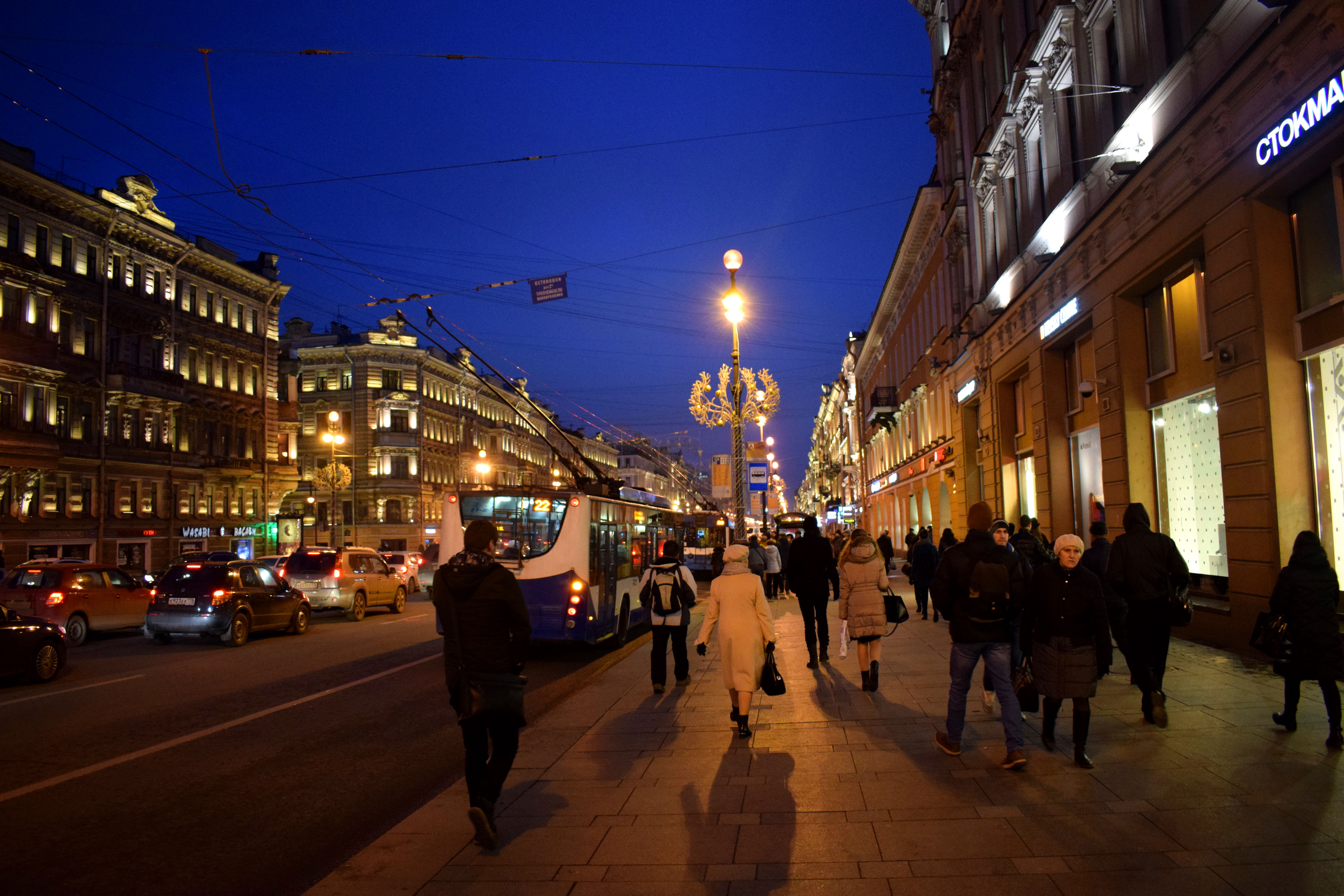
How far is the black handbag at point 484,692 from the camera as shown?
17.4ft

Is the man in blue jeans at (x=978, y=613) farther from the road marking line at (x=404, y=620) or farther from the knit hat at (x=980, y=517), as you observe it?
the road marking line at (x=404, y=620)

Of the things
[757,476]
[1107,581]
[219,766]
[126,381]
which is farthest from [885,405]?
[219,766]

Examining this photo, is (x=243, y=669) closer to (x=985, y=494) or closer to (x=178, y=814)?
(x=178, y=814)

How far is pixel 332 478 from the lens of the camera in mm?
46750

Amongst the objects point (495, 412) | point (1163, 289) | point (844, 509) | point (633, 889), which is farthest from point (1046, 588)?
point (495, 412)

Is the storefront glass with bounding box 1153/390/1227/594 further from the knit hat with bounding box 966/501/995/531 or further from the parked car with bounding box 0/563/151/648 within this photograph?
the parked car with bounding box 0/563/151/648

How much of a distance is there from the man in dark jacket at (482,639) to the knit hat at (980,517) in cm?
368

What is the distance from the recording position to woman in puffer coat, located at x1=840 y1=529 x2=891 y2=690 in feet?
32.8

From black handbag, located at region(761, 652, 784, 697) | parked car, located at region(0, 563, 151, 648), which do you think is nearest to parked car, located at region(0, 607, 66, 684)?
parked car, located at region(0, 563, 151, 648)

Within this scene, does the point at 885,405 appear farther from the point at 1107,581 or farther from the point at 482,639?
the point at 482,639

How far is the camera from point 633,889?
451 cm

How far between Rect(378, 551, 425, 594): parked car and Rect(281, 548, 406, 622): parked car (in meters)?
9.26

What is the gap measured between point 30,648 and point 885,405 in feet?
125

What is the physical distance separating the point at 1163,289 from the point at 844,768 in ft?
36.2
